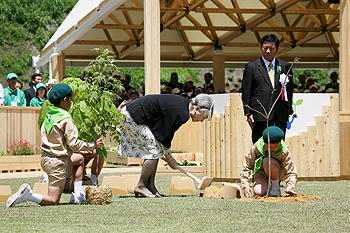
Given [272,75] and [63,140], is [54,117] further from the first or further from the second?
[272,75]

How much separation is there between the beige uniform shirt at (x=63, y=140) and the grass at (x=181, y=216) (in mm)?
511

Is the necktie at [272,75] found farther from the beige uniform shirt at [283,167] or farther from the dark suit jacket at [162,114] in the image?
the dark suit jacket at [162,114]

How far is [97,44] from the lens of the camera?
20094 mm

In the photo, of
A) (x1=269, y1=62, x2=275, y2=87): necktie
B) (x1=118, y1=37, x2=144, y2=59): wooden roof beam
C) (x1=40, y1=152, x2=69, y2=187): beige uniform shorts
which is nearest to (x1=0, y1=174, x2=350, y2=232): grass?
(x1=40, y1=152, x2=69, y2=187): beige uniform shorts

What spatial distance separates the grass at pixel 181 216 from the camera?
13.2 ft

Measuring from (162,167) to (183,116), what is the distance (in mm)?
4357

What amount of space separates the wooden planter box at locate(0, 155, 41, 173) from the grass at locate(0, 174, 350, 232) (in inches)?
246

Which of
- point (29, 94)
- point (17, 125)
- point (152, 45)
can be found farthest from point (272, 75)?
point (29, 94)

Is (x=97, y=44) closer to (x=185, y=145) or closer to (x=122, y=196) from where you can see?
(x=185, y=145)

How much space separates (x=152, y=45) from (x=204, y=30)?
7974 millimetres

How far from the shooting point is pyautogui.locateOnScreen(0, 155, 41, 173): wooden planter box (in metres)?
11.8

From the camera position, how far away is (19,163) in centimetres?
1195

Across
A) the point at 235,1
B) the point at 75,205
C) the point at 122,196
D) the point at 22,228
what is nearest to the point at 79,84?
the point at 122,196

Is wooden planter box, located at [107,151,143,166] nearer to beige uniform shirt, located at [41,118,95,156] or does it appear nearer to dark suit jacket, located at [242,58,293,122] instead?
dark suit jacket, located at [242,58,293,122]
